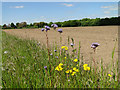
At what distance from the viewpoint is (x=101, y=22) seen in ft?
57.3

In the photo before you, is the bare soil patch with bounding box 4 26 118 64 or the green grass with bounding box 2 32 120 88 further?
the bare soil patch with bounding box 4 26 118 64

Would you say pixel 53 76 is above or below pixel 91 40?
below

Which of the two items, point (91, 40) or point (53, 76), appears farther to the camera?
point (91, 40)

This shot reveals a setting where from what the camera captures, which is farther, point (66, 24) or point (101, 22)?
point (66, 24)

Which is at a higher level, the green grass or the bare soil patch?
the bare soil patch

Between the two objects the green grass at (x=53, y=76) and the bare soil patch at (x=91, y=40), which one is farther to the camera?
the bare soil patch at (x=91, y=40)

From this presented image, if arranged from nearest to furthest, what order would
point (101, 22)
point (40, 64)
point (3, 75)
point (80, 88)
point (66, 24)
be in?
1. point (80, 88)
2. point (3, 75)
3. point (40, 64)
4. point (101, 22)
5. point (66, 24)

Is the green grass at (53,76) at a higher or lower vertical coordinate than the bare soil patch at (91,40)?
lower

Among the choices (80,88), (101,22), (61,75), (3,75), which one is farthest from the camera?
(101,22)

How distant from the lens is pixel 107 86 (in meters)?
2.09

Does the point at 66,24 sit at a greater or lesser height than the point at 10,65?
greater

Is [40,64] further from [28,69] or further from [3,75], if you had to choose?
[3,75]

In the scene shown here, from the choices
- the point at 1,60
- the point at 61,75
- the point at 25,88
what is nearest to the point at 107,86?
the point at 61,75

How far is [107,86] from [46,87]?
2.74ft
